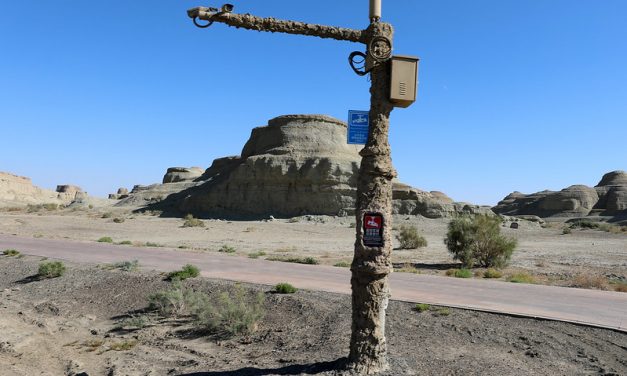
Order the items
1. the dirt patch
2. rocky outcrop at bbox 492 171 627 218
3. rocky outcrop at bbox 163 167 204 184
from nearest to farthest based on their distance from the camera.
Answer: the dirt patch < rocky outcrop at bbox 492 171 627 218 < rocky outcrop at bbox 163 167 204 184

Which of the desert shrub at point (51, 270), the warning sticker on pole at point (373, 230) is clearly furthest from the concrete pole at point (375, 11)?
the desert shrub at point (51, 270)

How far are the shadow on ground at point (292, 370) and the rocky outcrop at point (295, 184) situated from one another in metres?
45.7

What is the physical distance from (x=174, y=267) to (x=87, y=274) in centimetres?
260

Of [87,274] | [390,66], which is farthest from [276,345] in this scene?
[87,274]

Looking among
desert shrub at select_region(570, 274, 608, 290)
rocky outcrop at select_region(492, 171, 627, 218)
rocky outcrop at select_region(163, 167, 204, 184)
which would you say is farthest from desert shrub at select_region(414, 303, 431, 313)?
rocky outcrop at select_region(163, 167, 204, 184)

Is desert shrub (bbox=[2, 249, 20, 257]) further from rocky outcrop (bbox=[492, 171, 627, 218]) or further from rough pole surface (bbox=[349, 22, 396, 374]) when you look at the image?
rocky outcrop (bbox=[492, 171, 627, 218])

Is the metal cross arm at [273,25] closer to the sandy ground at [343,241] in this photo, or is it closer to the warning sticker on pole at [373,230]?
the warning sticker on pole at [373,230]

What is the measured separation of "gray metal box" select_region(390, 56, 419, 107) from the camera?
5.88 metres

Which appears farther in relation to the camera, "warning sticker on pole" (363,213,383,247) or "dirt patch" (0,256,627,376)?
"dirt patch" (0,256,627,376)

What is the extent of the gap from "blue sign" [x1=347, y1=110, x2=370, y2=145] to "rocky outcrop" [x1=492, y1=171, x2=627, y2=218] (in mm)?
78036

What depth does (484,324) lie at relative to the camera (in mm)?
8938

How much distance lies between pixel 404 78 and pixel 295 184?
5151 cm

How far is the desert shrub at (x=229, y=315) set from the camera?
9555 millimetres

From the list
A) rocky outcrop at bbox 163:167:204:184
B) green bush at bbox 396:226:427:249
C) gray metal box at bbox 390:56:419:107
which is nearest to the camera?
gray metal box at bbox 390:56:419:107
